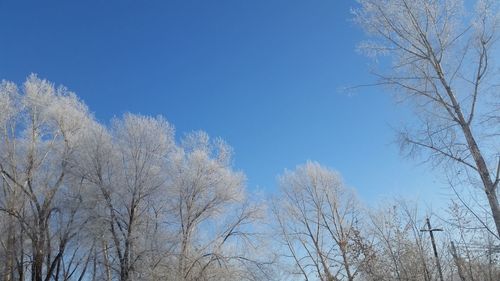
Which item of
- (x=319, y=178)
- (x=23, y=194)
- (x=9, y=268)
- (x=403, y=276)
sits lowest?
(x=403, y=276)

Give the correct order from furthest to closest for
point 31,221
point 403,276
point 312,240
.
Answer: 1. point 312,240
2. point 31,221
3. point 403,276

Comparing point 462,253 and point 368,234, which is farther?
point 368,234

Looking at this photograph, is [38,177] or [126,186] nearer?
[126,186]

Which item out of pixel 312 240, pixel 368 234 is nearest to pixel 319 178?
pixel 312 240

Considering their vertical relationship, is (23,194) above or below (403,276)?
above

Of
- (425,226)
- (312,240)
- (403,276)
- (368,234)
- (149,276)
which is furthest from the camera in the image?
A: (312,240)

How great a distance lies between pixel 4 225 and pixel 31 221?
1093mm

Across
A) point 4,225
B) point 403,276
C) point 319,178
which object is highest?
point 319,178

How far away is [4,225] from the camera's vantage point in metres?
19.8

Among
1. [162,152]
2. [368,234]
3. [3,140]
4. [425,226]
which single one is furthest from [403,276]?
[3,140]

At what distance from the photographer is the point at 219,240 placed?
65.5 ft

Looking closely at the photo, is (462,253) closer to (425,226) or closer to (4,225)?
(425,226)

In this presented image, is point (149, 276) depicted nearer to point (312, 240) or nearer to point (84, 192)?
point (84, 192)

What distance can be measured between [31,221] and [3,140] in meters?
4.32
